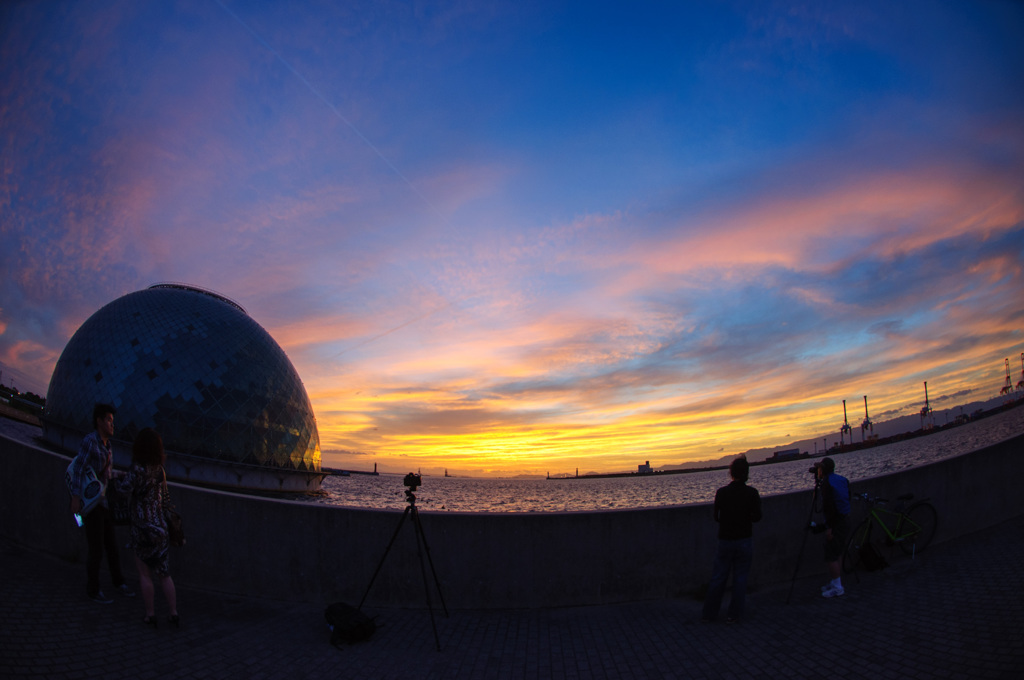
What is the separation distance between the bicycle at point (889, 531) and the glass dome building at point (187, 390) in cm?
3273

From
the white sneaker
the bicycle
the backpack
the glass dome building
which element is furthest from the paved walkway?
the glass dome building

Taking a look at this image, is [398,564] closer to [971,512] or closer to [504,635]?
[504,635]

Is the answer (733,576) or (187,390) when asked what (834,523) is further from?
(187,390)

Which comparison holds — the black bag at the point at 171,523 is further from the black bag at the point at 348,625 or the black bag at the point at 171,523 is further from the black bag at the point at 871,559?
the black bag at the point at 871,559

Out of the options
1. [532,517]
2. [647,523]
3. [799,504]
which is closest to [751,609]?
[647,523]

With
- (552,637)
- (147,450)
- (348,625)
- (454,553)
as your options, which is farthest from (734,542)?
(147,450)

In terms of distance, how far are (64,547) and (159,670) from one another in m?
4.33

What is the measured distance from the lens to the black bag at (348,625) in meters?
4.82

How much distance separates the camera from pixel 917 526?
6.95 m

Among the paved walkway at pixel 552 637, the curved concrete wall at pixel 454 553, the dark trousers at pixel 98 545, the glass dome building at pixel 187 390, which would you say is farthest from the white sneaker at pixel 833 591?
the glass dome building at pixel 187 390

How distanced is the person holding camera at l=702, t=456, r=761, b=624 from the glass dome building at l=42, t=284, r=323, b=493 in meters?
31.7

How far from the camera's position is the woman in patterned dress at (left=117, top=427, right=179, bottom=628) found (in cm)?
486

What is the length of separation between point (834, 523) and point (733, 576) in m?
1.84

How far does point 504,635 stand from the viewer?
201 inches
